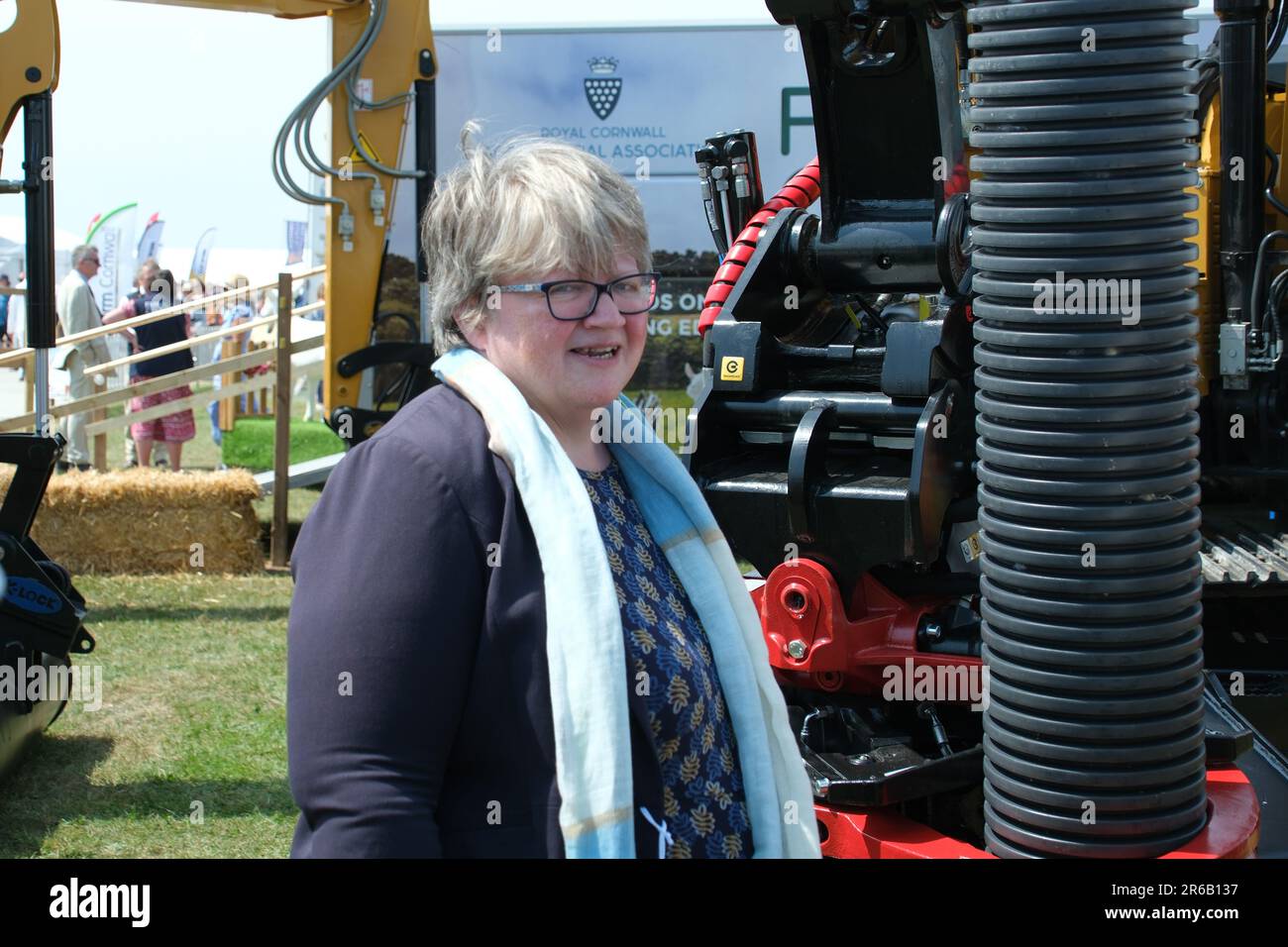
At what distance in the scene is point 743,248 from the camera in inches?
175

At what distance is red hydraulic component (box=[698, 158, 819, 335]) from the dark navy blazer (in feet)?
8.76

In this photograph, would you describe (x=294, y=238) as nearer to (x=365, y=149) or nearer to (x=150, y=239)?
(x=150, y=239)

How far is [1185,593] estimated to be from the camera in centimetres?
288

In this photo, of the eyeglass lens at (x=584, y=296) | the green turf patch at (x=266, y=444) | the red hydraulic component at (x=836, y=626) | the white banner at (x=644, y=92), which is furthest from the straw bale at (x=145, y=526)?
the eyeglass lens at (x=584, y=296)

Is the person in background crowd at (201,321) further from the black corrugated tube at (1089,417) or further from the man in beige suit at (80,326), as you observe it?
the black corrugated tube at (1089,417)

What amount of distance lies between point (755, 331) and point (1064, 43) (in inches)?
62.9

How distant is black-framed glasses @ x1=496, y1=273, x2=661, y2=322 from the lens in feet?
6.32

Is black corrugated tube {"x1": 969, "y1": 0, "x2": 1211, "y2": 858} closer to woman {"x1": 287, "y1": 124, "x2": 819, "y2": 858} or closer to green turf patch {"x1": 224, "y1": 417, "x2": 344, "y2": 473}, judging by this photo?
woman {"x1": 287, "y1": 124, "x2": 819, "y2": 858}

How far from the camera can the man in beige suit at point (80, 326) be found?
484 inches

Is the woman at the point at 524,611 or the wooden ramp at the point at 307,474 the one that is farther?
the wooden ramp at the point at 307,474

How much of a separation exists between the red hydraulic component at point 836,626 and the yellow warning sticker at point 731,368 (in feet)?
1.88

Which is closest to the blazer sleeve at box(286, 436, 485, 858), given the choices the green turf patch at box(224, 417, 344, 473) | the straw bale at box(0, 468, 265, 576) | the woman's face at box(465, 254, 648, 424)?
the woman's face at box(465, 254, 648, 424)

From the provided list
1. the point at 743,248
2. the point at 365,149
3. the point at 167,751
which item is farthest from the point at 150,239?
the point at 743,248
